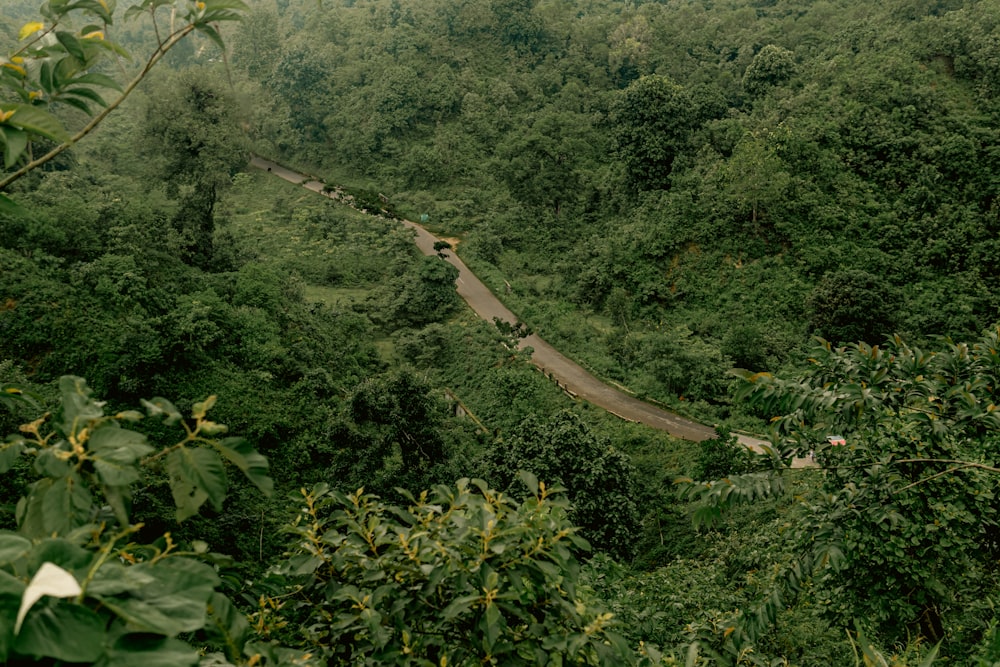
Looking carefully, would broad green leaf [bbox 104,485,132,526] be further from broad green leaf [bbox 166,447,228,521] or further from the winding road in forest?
the winding road in forest

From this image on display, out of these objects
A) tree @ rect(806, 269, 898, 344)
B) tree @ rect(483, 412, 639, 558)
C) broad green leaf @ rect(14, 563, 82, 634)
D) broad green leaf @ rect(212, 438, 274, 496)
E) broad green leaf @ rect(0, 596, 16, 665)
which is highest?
broad green leaf @ rect(14, 563, 82, 634)

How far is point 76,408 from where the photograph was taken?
1.71 m

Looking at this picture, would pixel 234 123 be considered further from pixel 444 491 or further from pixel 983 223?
pixel 983 223

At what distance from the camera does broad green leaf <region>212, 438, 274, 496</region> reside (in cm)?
175

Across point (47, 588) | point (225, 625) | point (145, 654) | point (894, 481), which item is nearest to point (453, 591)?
point (225, 625)

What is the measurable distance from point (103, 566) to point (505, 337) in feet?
60.5

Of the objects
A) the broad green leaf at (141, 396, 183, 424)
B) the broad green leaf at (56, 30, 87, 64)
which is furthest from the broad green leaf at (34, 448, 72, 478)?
the broad green leaf at (56, 30, 87, 64)

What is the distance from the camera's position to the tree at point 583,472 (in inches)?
433

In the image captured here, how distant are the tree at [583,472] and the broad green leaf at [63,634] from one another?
955cm

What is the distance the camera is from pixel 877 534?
13.3ft

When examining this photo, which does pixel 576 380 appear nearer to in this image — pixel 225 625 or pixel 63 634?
pixel 225 625

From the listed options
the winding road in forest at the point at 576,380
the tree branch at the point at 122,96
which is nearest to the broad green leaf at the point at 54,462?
the tree branch at the point at 122,96

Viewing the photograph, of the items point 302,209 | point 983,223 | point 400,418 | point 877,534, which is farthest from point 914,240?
point 302,209

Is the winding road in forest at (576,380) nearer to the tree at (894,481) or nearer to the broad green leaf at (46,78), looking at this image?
the tree at (894,481)
